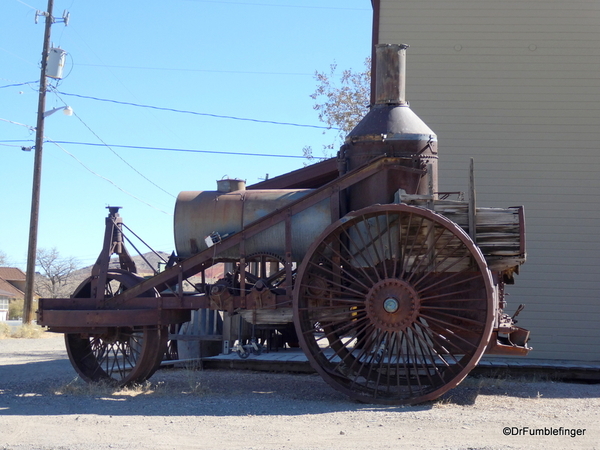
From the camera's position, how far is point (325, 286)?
7914 mm

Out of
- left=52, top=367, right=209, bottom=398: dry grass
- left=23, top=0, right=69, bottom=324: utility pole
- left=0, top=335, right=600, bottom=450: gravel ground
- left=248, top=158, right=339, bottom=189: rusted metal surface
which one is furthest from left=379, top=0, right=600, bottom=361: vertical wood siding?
left=23, top=0, right=69, bottom=324: utility pole

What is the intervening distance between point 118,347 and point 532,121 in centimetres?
759

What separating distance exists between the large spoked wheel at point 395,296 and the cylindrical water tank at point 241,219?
363 millimetres

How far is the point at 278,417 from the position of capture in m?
6.87

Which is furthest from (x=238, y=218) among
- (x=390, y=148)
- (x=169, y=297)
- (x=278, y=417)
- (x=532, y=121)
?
(x=532, y=121)

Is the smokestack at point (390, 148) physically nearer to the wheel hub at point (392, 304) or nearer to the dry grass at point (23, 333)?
the wheel hub at point (392, 304)

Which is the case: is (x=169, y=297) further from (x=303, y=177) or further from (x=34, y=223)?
(x=34, y=223)

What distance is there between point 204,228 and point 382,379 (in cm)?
274

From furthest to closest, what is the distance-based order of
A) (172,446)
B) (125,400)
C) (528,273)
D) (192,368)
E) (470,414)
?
(528,273), (192,368), (125,400), (470,414), (172,446)

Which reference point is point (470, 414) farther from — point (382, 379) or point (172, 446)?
point (172, 446)

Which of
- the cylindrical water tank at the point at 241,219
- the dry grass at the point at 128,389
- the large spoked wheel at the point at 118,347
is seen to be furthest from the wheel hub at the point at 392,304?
the large spoked wheel at the point at 118,347

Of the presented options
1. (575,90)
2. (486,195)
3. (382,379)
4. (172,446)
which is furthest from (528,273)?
(172,446)

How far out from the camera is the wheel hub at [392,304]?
24.3 ft

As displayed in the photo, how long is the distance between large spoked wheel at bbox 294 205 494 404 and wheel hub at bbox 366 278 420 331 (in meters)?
0.01
